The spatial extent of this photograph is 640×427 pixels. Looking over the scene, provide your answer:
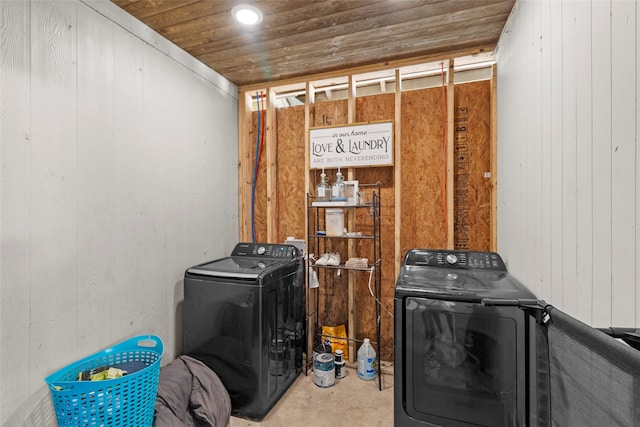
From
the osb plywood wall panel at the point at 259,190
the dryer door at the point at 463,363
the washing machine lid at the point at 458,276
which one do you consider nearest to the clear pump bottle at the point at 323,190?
the osb plywood wall panel at the point at 259,190

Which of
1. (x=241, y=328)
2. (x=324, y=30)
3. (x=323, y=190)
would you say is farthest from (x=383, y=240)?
(x=324, y=30)

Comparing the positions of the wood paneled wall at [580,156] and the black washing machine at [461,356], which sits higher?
the wood paneled wall at [580,156]

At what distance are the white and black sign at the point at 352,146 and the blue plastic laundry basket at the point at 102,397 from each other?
1.86 m

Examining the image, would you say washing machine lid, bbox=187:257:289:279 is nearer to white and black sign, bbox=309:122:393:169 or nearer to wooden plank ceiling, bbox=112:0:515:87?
white and black sign, bbox=309:122:393:169

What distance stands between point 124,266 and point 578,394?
2028 millimetres

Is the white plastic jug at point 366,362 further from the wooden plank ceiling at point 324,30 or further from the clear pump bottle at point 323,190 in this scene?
the wooden plank ceiling at point 324,30

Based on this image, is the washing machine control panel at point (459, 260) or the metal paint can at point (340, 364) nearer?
the washing machine control panel at point (459, 260)

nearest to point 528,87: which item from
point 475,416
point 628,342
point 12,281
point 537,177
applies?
point 537,177

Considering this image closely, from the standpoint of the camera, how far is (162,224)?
2.06 m

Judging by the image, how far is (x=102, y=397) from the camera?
1.34 metres

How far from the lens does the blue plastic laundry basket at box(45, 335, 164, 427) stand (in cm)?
132

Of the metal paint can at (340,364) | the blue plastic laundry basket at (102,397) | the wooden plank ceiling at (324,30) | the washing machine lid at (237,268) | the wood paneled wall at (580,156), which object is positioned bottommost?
the metal paint can at (340,364)

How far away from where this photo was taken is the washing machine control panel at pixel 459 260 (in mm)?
1949

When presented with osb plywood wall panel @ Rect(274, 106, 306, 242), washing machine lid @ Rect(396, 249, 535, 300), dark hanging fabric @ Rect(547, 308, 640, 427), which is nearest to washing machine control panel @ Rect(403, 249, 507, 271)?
washing machine lid @ Rect(396, 249, 535, 300)
